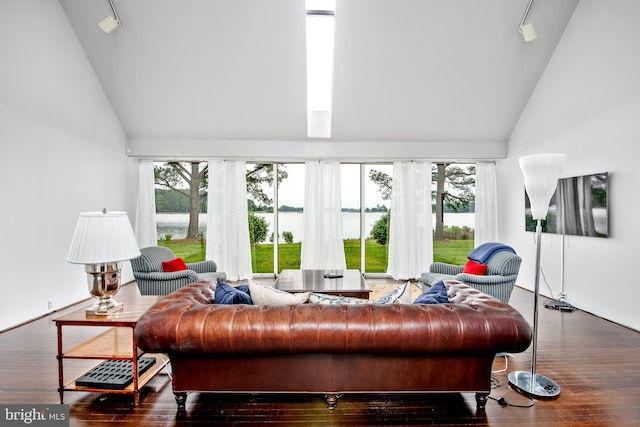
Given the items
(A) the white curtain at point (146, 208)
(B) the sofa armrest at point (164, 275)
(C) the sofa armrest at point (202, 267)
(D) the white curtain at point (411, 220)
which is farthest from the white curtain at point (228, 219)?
(D) the white curtain at point (411, 220)

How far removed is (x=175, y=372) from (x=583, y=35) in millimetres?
5517

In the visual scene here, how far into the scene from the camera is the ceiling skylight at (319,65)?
4016 mm

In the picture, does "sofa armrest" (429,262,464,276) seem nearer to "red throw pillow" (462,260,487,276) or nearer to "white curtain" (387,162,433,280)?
"red throw pillow" (462,260,487,276)

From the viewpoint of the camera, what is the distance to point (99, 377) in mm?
2182

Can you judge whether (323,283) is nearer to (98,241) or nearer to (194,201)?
(98,241)

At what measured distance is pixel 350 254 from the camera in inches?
242

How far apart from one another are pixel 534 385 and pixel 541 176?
4.89 ft

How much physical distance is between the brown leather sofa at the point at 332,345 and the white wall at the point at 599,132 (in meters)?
2.83

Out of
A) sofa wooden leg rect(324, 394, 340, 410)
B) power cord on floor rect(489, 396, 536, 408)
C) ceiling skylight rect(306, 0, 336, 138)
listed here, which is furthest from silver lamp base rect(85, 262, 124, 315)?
ceiling skylight rect(306, 0, 336, 138)

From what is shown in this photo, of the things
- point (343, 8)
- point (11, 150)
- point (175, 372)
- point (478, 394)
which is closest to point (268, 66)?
point (343, 8)

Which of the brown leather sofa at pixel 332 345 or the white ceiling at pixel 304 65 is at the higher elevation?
the white ceiling at pixel 304 65

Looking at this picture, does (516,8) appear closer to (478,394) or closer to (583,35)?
(583,35)

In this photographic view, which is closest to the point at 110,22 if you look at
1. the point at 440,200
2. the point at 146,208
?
the point at 146,208

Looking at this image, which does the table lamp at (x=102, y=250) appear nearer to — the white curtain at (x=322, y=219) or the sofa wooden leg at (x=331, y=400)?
the sofa wooden leg at (x=331, y=400)
